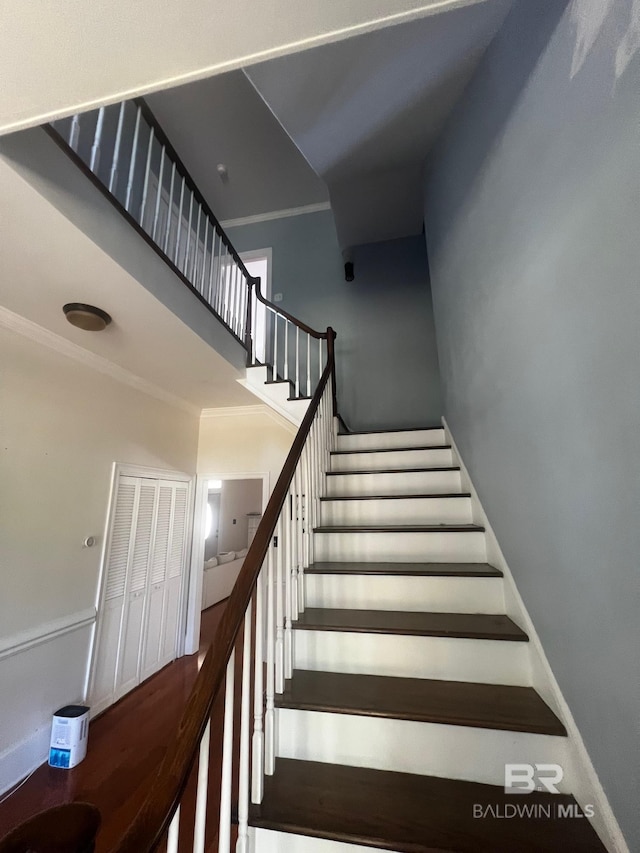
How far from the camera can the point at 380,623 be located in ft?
5.11

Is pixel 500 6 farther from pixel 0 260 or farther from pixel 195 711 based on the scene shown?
pixel 195 711

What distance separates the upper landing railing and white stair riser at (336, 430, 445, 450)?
786mm

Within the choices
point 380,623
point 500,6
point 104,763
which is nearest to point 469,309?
point 500,6

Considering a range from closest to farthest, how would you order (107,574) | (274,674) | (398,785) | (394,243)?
(398,785), (274,674), (107,574), (394,243)

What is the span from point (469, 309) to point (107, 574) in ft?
11.2

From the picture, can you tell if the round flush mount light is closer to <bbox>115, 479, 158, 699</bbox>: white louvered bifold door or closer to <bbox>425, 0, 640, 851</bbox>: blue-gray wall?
<bbox>115, 479, 158, 699</bbox>: white louvered bifold door

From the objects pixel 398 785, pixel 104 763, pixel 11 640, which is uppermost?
pixel 11 640

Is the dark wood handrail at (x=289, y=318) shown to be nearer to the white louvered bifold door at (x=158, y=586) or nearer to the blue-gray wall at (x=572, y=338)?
the blue-gray wall at (x=572, y=338)

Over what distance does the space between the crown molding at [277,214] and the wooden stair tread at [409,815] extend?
571 centimetres

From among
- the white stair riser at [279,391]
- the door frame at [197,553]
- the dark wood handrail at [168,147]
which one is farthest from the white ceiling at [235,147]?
the door frame at [197,553]

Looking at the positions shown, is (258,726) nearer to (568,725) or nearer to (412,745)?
(412,745)

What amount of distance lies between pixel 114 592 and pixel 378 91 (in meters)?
4.14

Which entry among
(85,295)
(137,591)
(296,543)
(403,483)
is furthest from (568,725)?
(137,591)

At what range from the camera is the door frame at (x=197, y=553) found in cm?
390
